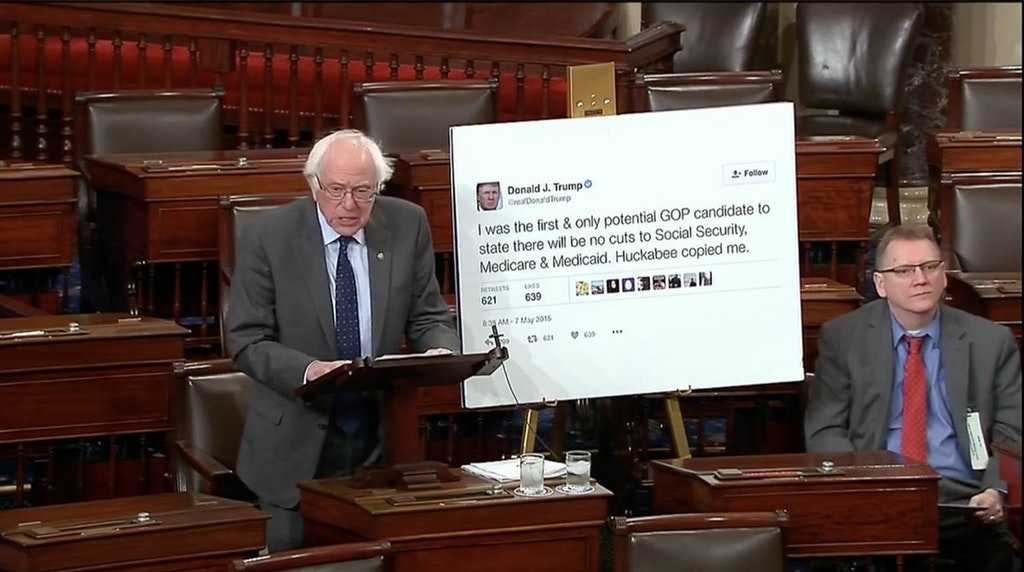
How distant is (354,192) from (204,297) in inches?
79.5

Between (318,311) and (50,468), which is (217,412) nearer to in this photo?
(318,311)

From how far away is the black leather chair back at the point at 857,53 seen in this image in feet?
26.5

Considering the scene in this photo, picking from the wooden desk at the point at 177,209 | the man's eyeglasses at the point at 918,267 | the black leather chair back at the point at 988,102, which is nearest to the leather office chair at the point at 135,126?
the wooden desk at the point at 177,209

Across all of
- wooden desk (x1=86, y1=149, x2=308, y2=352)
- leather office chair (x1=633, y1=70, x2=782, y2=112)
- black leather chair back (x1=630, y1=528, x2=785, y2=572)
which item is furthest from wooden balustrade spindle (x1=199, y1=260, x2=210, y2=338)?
black leather chair back (x1=630, y1=528, x2=785, y2=572)

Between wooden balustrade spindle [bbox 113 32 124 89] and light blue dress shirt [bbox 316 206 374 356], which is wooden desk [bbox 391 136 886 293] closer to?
wooden balustrade spindle [bbox 113 32 124 89]

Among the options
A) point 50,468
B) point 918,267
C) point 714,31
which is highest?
point 714,31

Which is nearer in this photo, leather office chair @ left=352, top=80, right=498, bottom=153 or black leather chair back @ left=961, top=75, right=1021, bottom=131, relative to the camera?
leather office chair @ left=352, top=80, right=498, bottom=153

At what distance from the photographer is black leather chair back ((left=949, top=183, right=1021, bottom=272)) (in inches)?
226

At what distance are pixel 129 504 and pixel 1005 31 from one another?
5.44 metres

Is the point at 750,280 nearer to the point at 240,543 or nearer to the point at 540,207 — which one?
the point at 540,207

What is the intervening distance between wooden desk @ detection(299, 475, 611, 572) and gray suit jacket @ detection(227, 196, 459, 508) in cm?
18

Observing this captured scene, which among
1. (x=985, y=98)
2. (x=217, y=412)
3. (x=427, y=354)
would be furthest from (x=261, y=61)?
(x=427, y=354)

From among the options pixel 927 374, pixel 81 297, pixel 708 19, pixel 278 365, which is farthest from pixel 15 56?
pixel 927 374

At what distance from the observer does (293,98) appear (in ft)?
24.2
